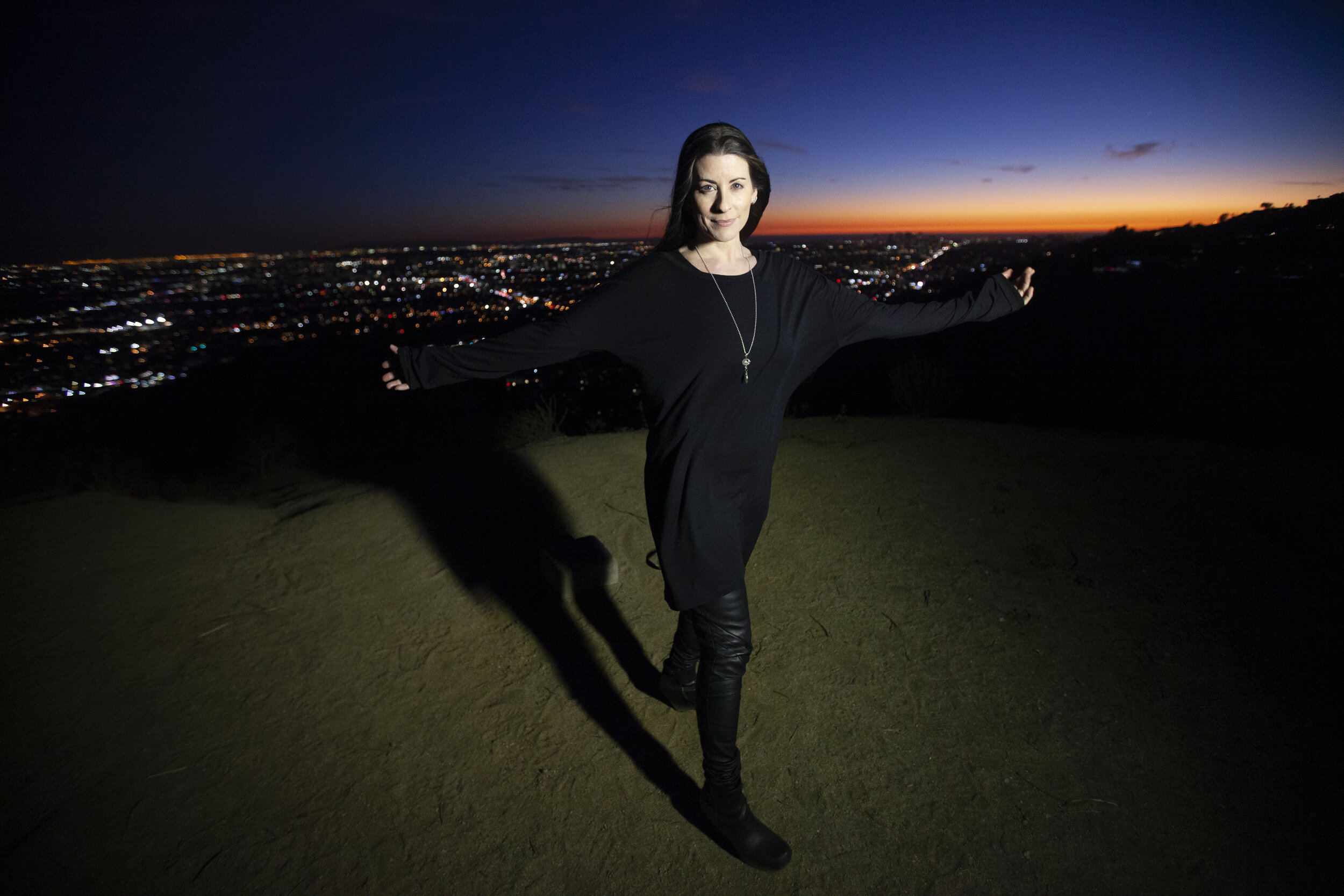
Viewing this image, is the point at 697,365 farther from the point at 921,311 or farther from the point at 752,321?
→ the point at 921,311

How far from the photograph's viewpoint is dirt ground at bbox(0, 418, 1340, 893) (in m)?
1.85

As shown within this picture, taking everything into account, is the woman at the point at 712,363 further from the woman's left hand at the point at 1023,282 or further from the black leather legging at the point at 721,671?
the woman's left hand at the point at 1023,282

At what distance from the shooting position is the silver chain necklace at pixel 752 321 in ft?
4.99

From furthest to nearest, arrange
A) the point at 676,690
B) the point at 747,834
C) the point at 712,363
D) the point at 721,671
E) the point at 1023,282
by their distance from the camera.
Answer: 1. the point at 676,690
2. the point at 1023,282
3. the point at 747,834
4. the point at 721,671
5. the point at 712,363

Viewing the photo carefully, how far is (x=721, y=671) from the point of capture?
1.71m

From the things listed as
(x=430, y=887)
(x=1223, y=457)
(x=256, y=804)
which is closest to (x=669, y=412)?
(x=430, y=887)

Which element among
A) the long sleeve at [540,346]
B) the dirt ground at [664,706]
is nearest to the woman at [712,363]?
the long sleeve at [540,346]

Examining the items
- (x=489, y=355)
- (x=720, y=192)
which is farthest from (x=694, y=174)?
(x=489, y=355)

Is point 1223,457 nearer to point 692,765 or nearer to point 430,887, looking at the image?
point 692,765

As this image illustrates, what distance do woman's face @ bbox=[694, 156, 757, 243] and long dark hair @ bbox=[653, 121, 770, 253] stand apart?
0.01 metres

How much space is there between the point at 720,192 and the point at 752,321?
0.34 metres

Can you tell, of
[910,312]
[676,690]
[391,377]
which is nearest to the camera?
[391,377]

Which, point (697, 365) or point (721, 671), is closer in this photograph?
point (697, 365)

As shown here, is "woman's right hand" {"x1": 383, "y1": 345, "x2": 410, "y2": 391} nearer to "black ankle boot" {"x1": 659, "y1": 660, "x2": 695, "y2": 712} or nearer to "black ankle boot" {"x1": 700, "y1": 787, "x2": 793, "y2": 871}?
"black ankle boot" {"x1": 700, "y1": 787, "x2": 793, "y2": 871}
